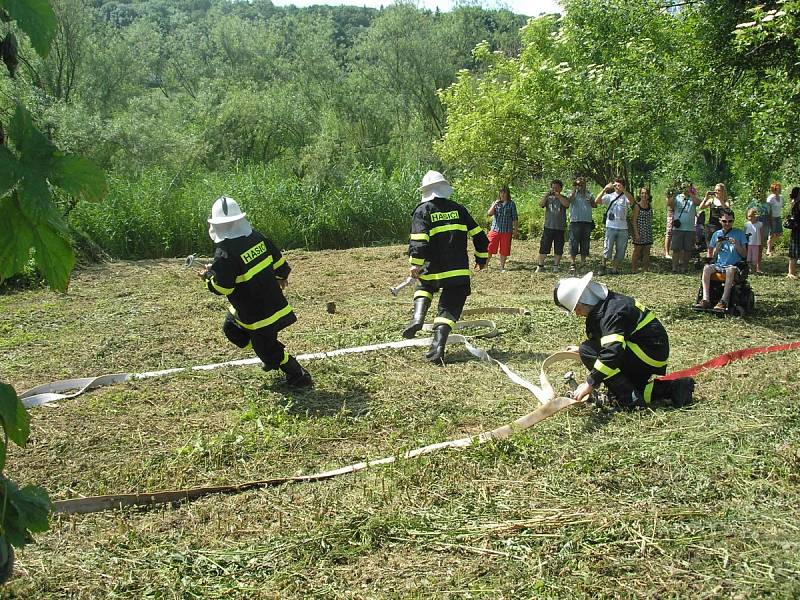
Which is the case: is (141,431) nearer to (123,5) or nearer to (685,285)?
(685,285)

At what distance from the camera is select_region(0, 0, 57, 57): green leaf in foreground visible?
1.93 m

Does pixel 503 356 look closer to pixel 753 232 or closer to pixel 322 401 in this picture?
pixel 322 401

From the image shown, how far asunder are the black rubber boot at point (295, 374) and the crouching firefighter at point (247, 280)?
0.23 feet

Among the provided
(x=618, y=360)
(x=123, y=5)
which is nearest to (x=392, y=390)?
(x=618, y=360)

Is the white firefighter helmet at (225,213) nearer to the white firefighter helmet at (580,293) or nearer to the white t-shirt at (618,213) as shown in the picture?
the white firefighter helmet at (580,293)

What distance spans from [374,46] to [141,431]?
133ft

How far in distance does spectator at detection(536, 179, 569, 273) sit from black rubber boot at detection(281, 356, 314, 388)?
344 inches

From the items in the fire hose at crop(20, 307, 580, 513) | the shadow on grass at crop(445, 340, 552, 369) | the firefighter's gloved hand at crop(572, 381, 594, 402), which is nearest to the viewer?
the fire hose at crop(20, 307, 580, 513)

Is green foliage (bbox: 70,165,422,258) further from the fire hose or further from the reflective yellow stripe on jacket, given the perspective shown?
the reflective yellow stripe on jacket

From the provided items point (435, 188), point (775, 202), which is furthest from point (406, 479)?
point (775, 202)

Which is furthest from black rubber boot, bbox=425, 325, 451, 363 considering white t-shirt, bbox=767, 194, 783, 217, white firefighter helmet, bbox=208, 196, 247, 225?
white t-shirt, bbox=767, 194, 783, 217

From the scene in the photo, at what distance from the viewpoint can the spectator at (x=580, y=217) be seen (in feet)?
47.6

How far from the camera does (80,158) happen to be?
2.06 meters

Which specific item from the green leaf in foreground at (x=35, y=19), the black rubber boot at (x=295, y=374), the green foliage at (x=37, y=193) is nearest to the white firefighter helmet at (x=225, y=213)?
the black rubber boot at (x=295, y=374)
